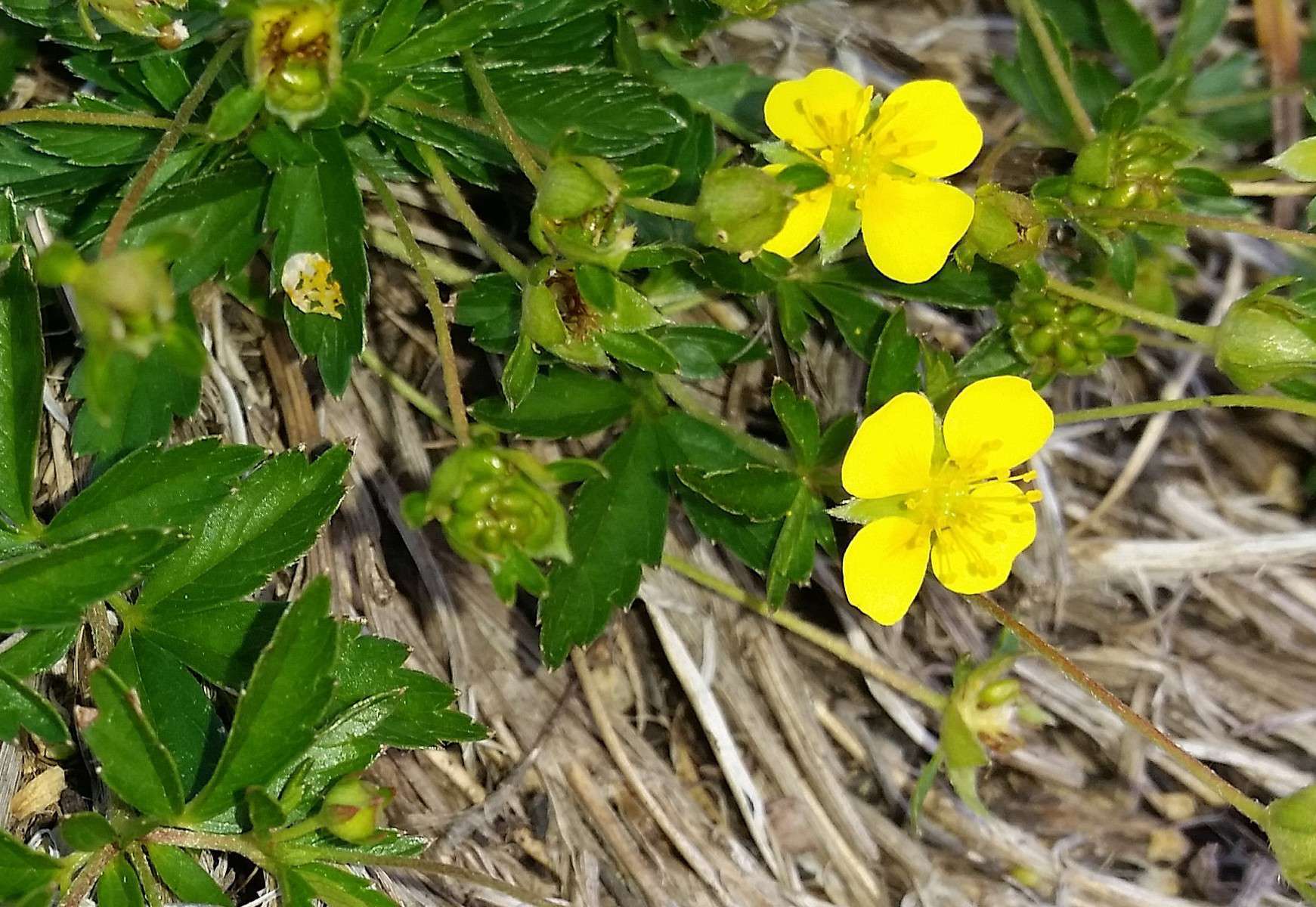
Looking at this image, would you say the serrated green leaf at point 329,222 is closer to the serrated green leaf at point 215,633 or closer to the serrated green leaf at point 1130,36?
the serrated green leaf at point 215,633

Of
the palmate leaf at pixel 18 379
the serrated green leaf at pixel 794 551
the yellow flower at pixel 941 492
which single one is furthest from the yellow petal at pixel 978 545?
the palmate leaf at pixel 18 379

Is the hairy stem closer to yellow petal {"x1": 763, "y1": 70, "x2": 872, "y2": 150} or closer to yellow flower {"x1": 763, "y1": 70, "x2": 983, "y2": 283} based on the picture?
yellow flower {"x1": 763, "y1": 70, "x2": 983, "y2": 283}

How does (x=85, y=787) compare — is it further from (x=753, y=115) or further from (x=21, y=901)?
(x=753, y=115)

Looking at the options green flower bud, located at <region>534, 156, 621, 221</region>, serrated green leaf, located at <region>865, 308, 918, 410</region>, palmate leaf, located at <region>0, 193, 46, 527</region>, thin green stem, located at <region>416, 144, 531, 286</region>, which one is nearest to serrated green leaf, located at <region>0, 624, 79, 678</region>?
palmate leaf, located at <region>0, 193, 46, 527</region>

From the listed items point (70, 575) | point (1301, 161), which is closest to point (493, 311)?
point (70, 575)

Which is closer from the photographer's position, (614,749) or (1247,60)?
(614,749)

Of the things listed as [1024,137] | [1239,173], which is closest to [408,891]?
[1024,137]
